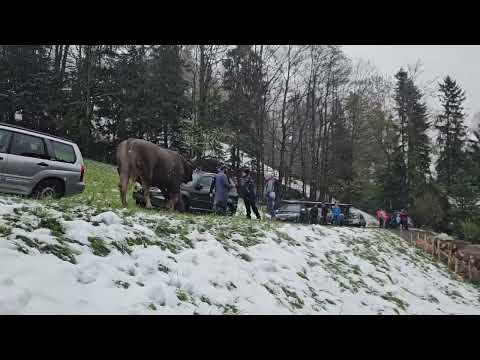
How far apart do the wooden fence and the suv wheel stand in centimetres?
1604

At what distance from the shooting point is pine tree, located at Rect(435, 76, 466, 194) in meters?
43.7

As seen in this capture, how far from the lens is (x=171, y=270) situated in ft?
17.9

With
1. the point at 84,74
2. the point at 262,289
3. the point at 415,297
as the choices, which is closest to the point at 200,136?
the point at 84,74

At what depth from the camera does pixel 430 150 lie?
4275cm

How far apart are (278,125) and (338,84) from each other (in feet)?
21.8

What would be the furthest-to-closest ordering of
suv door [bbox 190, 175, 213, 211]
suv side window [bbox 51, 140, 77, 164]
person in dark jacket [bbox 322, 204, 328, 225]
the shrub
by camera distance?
person in dark jacket [bbox 322, 204, 328, 225], the shrub, suv door [bbox 190, 175, 213, 211], suv side window [bbox 51, 140, 77, 164]

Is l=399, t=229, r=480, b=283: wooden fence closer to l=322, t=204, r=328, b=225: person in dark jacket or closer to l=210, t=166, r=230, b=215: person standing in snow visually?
l=322, t=204, r=328, b=225: person in dark jacket

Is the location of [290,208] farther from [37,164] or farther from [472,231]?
[37,164]

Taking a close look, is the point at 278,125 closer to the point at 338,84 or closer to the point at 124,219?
the point at 338,84

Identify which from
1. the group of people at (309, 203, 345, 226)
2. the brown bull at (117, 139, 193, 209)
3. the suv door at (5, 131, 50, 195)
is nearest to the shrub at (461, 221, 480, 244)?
the group of people at (309, 203, 345, 226)

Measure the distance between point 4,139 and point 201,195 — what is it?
7341 mm

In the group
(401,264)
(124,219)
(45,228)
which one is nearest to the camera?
(45,228)

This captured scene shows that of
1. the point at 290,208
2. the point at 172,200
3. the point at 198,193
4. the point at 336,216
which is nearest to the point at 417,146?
the point at 336,216

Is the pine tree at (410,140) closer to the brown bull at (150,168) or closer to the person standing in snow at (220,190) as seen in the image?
the person standing in snow at (220,190)
